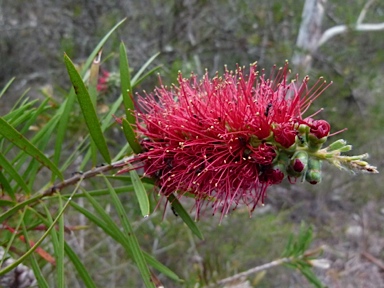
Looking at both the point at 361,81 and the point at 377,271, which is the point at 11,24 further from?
the point at 377,271

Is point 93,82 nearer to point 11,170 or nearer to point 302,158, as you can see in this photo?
point 11,170

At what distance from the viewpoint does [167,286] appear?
11.7 feet

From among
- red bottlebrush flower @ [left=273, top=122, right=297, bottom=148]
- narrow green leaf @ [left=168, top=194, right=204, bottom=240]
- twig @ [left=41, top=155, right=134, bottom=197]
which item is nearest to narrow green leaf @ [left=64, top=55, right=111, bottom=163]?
twig @ [left=41, top=155, right=134, bottom=197]

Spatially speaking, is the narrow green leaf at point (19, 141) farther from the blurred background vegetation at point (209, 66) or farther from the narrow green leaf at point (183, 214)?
the blurred background vegetation at point (209, 66)

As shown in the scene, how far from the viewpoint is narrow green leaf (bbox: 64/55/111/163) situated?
3.09 ft

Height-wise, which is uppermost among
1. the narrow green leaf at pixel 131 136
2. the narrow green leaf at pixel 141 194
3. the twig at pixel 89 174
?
the narrow green leaf at pixel 131 136

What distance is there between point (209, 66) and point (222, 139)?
3189 millimetres

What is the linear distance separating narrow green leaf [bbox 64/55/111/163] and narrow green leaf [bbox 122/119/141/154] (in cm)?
6

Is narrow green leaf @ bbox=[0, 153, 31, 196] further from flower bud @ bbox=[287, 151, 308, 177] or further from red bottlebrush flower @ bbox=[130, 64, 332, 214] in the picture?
flower bud @ bbox=[287, 151, 308, 177]

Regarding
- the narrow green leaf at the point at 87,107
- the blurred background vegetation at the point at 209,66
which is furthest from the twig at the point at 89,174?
the blurred background vegetation at the point at 209,66

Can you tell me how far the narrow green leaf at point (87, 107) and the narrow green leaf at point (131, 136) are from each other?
61mm

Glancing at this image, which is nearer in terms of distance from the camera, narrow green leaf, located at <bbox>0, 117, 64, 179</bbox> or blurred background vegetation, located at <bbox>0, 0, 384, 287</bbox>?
narrow green leaf, located at <bbox>0, 117, 64, 179</bbox>

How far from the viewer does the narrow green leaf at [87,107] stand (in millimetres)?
940

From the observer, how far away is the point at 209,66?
420 cm
